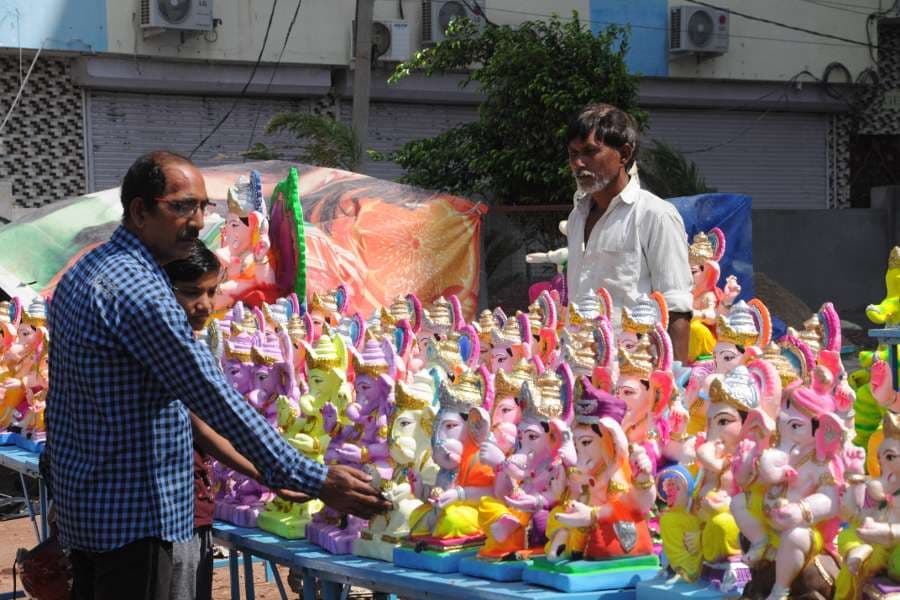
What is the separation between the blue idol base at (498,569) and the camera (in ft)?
10.3

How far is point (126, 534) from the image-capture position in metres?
2.78

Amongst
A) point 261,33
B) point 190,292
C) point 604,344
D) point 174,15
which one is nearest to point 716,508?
point 604,344

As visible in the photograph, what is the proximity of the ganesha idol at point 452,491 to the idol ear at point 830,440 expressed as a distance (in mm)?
930

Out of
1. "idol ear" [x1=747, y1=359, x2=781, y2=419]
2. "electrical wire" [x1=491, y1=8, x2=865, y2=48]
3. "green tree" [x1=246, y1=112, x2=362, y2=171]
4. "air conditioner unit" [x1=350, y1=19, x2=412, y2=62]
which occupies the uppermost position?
A: "electrical wire" [x1=491, y1=8, x2=865, y2=48]

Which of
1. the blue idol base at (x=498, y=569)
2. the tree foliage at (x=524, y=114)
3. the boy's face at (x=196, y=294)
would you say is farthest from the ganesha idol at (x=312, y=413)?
the tree foliage at (x=524, y=114)

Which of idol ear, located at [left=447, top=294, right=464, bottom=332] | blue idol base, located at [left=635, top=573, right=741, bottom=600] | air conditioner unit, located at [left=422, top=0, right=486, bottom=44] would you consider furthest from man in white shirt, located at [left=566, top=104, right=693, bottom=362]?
air conditioner unit, located at [left=422, top=0, right=486, bottom=44]

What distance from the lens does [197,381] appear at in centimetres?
269

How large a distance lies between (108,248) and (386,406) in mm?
1212

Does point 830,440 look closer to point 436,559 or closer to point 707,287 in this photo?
point 436,559

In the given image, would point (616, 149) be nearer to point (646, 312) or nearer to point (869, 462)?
point (646, 312)

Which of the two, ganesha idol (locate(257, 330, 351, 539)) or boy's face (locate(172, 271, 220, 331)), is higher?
boy's face (locate(172, 271, 220, 331))

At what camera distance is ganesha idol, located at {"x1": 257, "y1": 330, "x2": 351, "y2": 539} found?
13.2 ft

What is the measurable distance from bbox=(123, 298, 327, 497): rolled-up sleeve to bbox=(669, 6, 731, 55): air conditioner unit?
1376 centimetres

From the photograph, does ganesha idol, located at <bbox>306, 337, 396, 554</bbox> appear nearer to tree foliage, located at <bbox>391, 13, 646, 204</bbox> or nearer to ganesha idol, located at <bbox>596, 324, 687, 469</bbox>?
ganesha idol, located at <bbox>596, 324, 687, 469</bbox>
